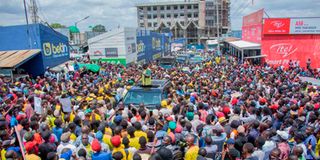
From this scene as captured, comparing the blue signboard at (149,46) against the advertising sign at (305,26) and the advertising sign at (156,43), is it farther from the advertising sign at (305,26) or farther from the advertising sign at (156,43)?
the advertising sign at (305,26)

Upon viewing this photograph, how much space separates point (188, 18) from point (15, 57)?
75.7 m

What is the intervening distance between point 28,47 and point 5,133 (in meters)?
13.2

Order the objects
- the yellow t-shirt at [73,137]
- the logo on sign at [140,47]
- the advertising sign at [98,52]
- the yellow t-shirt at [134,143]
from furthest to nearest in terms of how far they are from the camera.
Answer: the logo on sign at [140,47], the advertising sign at [98,52], the yellow t-shirt at [73,137], the yellow t-shirt at [134,143]

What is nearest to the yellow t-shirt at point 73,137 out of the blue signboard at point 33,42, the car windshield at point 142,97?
the car windshield at point 142,97

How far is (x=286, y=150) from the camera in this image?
4.69 metres

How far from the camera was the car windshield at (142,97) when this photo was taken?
877 centimetres

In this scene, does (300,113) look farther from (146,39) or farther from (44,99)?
(146,39)

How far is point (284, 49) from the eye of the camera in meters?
24.4

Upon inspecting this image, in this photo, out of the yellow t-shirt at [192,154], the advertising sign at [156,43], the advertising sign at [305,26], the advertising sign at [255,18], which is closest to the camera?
the yellow t-shirt at [192,154]

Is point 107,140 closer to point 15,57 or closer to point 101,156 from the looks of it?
point 101,156

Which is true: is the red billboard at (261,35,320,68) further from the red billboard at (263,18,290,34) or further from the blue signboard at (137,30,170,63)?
the blue signboard at (137,30,170,63)

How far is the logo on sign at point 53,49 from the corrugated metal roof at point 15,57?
87 centimetres

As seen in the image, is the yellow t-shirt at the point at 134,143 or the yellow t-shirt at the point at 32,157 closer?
the yellow t-shirt at the point at 32,157

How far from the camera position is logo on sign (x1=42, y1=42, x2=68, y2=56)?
17197 millimetres
